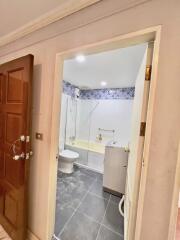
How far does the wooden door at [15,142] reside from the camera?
1300mm

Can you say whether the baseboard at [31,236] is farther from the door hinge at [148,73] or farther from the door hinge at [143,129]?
the door hinge at [148,73]

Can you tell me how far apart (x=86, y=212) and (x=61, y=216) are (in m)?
0.34

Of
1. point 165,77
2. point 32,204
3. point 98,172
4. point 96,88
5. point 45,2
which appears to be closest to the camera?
point 165,77

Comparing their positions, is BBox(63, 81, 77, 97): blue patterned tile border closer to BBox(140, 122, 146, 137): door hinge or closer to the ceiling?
the ceiling

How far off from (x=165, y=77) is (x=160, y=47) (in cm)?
18

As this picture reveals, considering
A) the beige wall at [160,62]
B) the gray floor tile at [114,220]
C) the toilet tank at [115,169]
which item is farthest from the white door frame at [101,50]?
the toilet tank at [115,169]

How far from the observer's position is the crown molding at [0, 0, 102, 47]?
1.05 meters

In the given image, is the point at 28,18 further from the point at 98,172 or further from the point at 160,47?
the point at 98,172

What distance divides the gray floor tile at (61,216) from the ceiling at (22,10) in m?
2.27

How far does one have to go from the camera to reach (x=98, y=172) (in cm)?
Result: 332

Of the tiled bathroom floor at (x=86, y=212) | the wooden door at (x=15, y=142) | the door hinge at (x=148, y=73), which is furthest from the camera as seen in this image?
the tiled bathroom floor at (x=86, y=212)

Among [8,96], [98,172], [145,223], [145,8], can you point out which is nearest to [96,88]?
[98,172]

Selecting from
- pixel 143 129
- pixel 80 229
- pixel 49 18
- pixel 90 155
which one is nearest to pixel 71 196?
pixel 80 229

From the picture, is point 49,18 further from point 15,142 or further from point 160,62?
point 15,142
